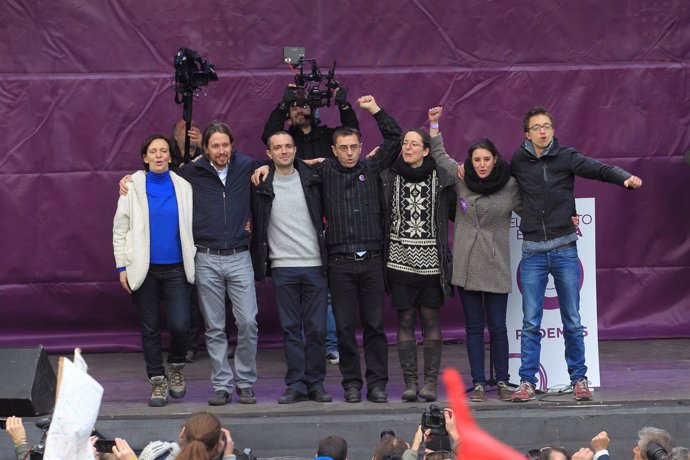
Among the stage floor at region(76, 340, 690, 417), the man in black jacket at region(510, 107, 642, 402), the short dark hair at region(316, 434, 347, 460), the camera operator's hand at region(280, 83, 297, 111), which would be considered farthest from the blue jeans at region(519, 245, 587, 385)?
the short dark hair at region(316, 434, 347, 460)

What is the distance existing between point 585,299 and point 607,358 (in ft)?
4.04

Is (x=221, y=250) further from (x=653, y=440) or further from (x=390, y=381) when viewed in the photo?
(x=653, y=440)

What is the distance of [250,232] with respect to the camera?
8.19 metres

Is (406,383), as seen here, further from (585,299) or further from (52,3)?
(52,3)

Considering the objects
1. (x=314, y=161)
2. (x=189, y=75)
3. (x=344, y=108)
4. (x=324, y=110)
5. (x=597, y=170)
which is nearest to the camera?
(x=597, y=170)

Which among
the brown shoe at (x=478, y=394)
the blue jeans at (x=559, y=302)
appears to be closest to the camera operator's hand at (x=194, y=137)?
the blue jeans at (x=559, y=302)

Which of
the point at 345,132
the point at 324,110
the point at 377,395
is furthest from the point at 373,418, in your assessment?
the point at 324,110

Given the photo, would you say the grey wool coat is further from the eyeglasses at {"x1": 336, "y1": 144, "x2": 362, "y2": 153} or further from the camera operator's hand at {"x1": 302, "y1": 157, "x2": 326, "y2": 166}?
the camera operator's hand at {"x1": 302, "y1": 157, "x2": 326, "y2": 166}

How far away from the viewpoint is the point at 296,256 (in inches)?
317

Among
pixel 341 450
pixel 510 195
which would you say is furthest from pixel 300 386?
pixel 341 450

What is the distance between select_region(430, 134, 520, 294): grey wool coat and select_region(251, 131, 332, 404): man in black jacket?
0.82 m

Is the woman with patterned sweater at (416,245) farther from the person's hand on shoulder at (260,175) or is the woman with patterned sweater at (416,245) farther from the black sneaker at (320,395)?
the person's hand on shoulder at (260,175)

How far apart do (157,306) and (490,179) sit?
6.97 ft

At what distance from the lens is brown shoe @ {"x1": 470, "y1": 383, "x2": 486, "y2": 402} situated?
8047 millimetres
